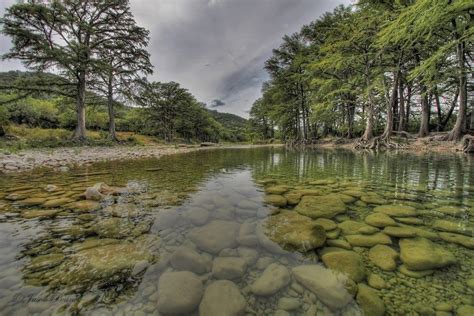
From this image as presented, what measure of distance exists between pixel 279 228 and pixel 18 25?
18706 mm

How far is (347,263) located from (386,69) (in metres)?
19.3

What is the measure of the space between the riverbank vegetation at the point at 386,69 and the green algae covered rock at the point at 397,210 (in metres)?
8.93

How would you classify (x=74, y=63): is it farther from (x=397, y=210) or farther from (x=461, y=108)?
(x=461, y=108)

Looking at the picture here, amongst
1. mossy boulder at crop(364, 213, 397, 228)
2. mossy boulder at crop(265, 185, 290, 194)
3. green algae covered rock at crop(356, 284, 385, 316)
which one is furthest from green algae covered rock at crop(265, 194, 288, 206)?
green algae covered rock at crop(356, 284, 385, 316)

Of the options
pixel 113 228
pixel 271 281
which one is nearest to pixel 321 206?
pixel 271 281

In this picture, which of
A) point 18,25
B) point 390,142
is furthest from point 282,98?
point 18,25

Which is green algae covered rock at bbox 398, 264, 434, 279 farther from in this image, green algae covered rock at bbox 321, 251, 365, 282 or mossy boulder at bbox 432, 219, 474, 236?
mossy boulder at bbox 432, 219, 474, 236

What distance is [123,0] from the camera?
51.4ft

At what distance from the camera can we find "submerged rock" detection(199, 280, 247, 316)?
4.12 feet

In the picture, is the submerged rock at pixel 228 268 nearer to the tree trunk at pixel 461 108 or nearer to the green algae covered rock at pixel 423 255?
the green algae covered rock at pixel 423 255

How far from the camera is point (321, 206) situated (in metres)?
2.92

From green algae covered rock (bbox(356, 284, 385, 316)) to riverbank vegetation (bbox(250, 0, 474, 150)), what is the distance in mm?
10604

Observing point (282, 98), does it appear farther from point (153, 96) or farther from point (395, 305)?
point (395, 305)

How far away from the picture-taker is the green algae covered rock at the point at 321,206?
270 centimetres
